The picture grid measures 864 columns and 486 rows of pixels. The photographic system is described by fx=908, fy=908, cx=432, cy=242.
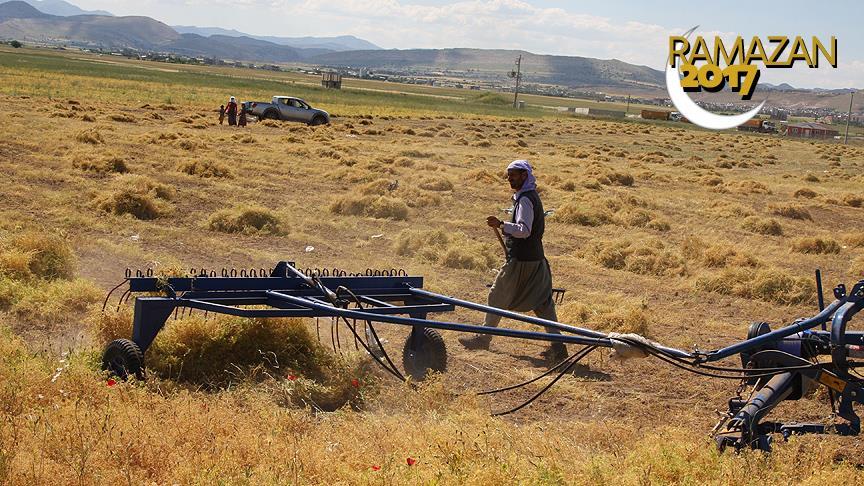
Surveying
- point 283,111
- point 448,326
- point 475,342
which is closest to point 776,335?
point 448,326

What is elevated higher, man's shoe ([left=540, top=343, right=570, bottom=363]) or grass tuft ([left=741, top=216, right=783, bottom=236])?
grass tuft ([left=741, top=216, right=783, bottom=236])

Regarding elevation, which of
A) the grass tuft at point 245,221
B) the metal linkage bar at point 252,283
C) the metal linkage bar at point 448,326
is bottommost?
the grass tuft at point 245,221

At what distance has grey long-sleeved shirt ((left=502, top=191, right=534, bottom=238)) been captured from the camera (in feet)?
26.6

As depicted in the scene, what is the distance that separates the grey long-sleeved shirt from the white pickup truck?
34285mm

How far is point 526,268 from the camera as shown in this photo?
27.4 ft

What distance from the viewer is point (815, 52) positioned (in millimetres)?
29031

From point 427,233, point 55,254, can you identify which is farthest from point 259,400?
point 427,233

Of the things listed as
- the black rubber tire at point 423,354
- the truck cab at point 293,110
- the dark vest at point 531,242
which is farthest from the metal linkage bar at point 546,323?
the truck cab at point 293,110

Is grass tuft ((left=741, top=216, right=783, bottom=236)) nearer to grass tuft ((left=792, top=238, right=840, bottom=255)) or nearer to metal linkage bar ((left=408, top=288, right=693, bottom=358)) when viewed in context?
grass tuft ((left=792, top=238, right=840, bottom=255))

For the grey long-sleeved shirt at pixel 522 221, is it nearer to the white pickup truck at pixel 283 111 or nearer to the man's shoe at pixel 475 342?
the man's shoe at pixel 475 342

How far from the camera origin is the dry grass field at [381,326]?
4914 millimetres

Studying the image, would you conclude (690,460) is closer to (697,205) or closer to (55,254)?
(55,254)

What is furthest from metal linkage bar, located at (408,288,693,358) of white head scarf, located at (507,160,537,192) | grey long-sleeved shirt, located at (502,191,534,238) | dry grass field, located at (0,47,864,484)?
white head scarf, located at (507,160,537,192)

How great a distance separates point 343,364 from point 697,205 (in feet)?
54.7
